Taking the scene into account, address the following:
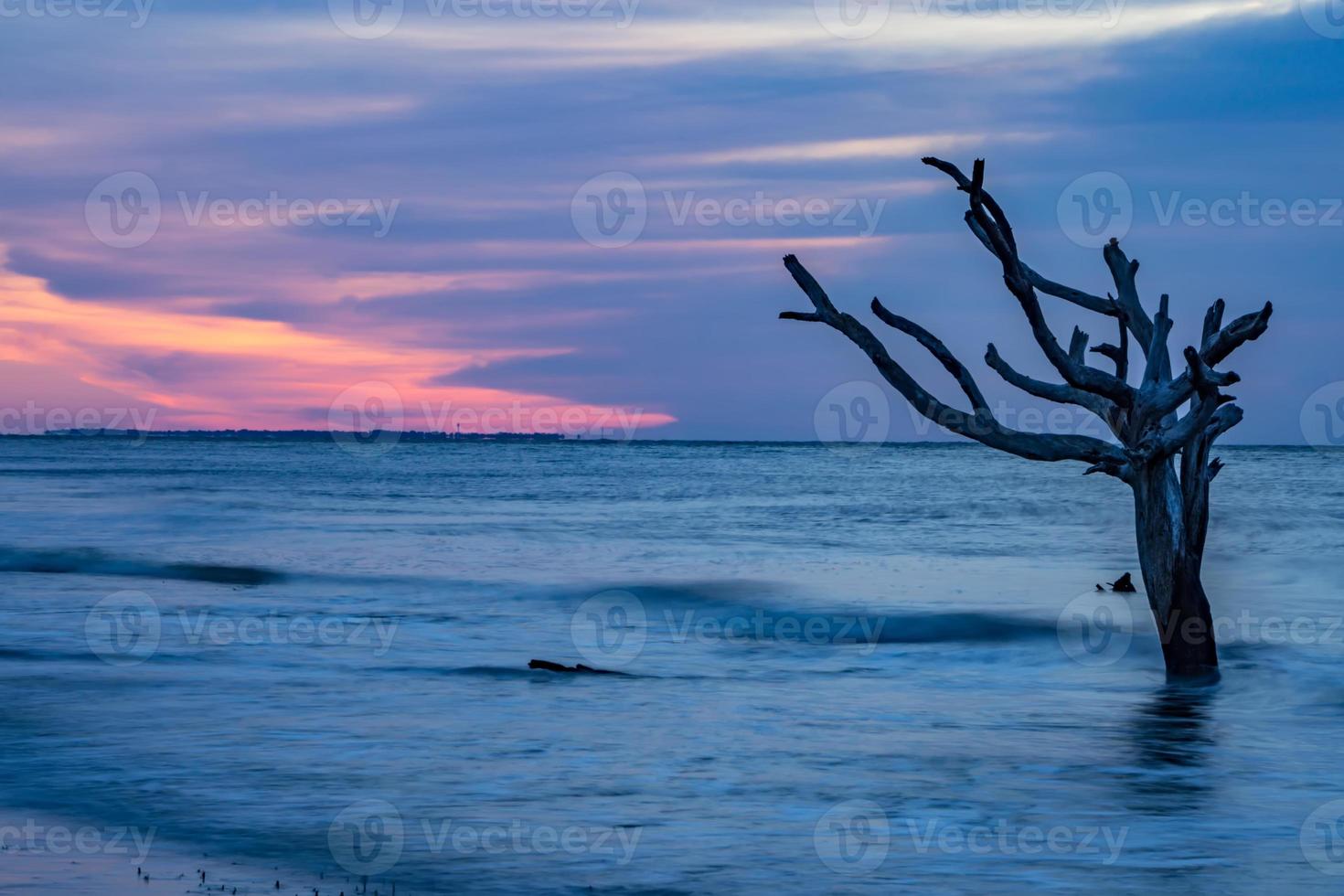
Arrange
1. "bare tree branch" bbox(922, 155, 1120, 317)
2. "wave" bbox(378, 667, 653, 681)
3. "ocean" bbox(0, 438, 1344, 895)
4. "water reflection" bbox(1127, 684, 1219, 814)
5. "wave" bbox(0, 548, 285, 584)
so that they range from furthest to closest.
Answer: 1. "wave" bbox(0, 548, 285, 584)
2. "wave" bbox(378, 667, 653, 681)
3. "bare tree branch" bbox(922, 155, 1120, 317)
4. "water reflection" bbox(1127, 684, 1219, 814)
5. "ocean" bbox(0, 438, 1344, 895)

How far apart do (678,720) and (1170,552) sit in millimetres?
4702

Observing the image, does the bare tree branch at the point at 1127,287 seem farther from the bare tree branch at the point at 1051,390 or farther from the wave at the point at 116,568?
the wave at the point at 116,568

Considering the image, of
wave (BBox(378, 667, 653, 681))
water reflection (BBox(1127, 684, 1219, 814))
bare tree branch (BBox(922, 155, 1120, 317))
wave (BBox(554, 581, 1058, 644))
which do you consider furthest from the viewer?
wave (BBox(554, 581, 1058, 644))

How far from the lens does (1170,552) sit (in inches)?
484

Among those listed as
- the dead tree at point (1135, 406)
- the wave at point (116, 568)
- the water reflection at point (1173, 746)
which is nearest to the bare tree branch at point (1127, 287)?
the dead tree at point (1135, 406)

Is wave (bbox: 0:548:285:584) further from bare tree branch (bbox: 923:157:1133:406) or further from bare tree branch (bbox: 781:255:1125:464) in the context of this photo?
bare tree branch (bbox: 923:157:1133:406)

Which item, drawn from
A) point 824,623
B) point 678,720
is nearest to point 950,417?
point 678,720

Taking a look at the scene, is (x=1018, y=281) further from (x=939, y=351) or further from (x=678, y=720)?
(x=678, y=720)

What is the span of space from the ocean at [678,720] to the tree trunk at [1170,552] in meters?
0.80

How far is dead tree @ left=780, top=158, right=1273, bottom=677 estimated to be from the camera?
11672 mm

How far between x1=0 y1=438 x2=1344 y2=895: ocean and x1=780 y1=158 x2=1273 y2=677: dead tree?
153 centimetres

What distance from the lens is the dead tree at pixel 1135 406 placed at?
11.7 m

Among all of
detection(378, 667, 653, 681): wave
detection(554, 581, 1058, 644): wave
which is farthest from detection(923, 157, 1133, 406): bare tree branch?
detection(554, 581, 1058, 644): wave

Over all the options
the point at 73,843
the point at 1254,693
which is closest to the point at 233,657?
the point at 73,843
